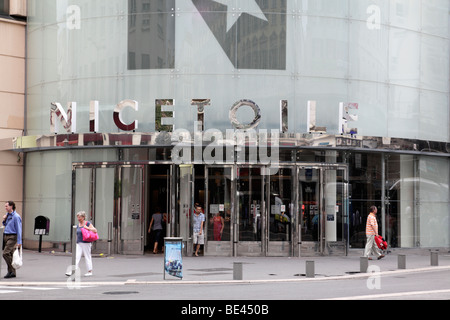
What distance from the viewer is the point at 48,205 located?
31.0m

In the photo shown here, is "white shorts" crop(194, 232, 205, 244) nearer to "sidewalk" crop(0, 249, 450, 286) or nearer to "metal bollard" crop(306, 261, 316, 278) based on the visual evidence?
Result: "sidewalk" crop(0, 249, 450, 286)

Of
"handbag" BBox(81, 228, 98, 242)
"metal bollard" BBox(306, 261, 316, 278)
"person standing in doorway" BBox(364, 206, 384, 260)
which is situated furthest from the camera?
"person standing in doorway" BBox(364, 206, 384, 260)

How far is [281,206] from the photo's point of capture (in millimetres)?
28594

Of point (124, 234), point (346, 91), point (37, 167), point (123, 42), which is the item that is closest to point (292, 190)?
point (346, 91)

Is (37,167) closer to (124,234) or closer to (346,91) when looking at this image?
(124,234)

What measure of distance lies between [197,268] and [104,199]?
6.88m

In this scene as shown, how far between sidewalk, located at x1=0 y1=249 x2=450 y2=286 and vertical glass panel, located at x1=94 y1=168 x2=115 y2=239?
4.08ft

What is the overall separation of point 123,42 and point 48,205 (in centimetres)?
680

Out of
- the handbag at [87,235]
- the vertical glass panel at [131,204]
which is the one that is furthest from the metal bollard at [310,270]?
the vertical glass panel at [131,204]

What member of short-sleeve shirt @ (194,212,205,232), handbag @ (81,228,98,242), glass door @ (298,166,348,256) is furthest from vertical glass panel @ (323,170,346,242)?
handbag @ (81,228,98,242)

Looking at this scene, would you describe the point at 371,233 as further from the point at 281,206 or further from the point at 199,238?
the point at 199,238

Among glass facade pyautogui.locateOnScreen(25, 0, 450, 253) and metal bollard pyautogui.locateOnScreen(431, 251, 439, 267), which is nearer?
metal bollard pyautogui.locateOnScreen(431, 251, 439, 267)

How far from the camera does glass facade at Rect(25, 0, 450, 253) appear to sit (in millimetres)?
28547

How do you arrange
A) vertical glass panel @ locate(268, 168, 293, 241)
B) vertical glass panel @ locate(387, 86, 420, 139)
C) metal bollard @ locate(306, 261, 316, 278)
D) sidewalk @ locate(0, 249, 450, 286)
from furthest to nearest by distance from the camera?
1. vertical glass panel @ locate(387, 86, 420, 139)
2. vertical glass panel @ locate(268, 168, 293, 241)
3. metal bollard @ locate(306, 261, 316, 278)
4. sidewalk @ locate(0, 249, 450, 286)
